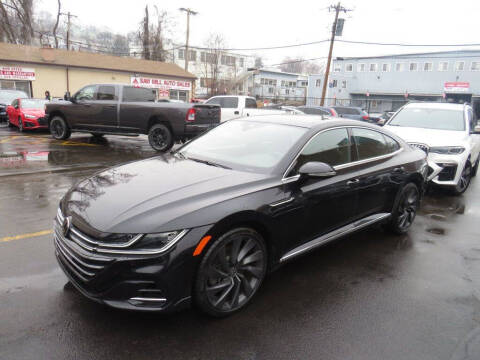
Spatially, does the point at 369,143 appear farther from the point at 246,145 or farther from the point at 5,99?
the point at 5,99

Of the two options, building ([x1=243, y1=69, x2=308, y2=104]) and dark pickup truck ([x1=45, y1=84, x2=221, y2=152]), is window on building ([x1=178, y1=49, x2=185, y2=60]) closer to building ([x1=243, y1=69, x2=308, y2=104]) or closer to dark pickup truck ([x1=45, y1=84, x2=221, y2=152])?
building ([x1=243, y1=69, x2=308, y2=104])

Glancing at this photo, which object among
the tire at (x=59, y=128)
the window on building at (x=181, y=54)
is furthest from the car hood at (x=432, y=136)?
the window on building at (x=181, y=54)

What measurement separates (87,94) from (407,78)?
5101 cm

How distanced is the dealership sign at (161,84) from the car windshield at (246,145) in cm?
2870

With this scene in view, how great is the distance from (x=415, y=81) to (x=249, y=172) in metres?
55.7

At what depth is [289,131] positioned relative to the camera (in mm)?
3834

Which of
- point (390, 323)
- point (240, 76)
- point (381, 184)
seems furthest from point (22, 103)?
point (240, 76)

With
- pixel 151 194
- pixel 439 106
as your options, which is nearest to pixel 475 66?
pixel 439 106

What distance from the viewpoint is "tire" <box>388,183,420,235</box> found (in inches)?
186

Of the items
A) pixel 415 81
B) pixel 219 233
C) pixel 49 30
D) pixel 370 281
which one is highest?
pixel 49 30

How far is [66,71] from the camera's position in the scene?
27.5 meters

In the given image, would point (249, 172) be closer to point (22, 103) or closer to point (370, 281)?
point (370, 281)

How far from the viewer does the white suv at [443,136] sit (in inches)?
261

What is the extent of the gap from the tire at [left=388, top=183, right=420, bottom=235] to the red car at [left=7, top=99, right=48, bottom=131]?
13651 millimetres
